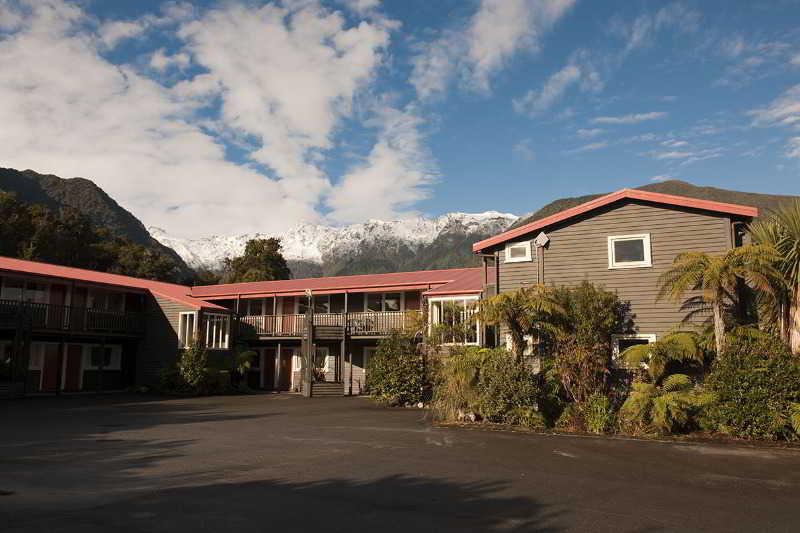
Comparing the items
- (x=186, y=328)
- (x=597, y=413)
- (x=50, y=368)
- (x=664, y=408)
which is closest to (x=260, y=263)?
(x=186, y=328)

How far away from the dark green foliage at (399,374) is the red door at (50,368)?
15075 millimetres

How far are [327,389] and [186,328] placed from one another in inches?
293

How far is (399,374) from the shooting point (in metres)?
21.9

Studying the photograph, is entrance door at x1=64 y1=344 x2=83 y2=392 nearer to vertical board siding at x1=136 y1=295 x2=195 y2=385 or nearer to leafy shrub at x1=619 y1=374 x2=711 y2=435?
vertical board siding at x1=136 y1=295 x2=195 y2=385

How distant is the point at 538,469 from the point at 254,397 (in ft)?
62.3

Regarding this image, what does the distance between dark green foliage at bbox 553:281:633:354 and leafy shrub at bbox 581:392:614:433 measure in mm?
1312

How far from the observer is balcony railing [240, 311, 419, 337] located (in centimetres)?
2789

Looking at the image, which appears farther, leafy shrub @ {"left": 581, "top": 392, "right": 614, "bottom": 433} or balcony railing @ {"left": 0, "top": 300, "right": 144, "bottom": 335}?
balcony railing @ {"left": 0, "top": 300, "right": 144, "bottom": 335}

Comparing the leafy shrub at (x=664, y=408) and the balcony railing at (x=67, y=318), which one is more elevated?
the balcony railing at (x=67, y=318)

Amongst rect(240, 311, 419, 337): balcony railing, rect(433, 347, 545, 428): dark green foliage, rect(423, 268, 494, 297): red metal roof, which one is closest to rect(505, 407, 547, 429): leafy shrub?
rect(433, 347, 545, 428): dark green foliage

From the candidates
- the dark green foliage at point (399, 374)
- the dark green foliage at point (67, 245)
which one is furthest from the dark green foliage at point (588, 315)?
the dark green foliage at point (67, 245)

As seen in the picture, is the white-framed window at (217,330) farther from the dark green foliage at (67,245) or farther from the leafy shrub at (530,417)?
the dark green foliage at (67,245)

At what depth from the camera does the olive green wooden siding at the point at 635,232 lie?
55.5ft

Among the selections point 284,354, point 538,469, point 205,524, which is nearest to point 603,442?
point 538,469
